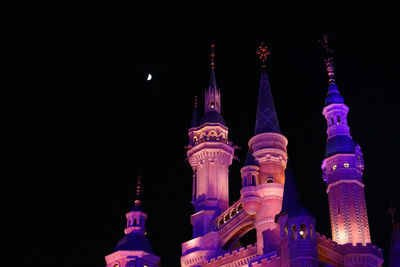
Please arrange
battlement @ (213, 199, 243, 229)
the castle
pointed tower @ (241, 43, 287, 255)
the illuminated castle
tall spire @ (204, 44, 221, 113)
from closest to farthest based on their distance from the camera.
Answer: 1. the illuminated castle
2. the castle
3. pointed tower @ (241, 43, 287, 255)
4. battlement @ (213, 199, 243, 229)
5. tall spire @ (204, 44, 221, 113)

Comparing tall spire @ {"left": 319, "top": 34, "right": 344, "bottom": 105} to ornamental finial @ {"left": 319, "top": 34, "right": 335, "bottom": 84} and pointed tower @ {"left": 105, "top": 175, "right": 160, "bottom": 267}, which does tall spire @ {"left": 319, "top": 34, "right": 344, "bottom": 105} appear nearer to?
ornamental finial @ {"left": 319, "top": 34, "right": 335, "bottom": 84}

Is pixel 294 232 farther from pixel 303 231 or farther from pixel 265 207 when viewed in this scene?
pixel 265 207

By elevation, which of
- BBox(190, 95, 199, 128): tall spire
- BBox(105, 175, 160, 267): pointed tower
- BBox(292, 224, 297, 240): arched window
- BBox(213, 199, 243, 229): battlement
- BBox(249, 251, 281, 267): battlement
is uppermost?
BBox(190, 95, 199, 128): tall spire

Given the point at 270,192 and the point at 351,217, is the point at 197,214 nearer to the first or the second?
the point at 270,192

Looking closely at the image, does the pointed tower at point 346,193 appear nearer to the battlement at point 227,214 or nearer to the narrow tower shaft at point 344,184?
the narrow tower shaft at point 344,184

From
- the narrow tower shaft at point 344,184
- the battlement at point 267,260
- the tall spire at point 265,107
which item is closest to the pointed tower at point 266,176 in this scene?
the tall spire at point 265,107

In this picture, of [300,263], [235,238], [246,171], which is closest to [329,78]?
[246,171]

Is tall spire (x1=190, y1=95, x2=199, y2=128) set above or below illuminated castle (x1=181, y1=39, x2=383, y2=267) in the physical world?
above

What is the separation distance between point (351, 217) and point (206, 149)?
14441mm

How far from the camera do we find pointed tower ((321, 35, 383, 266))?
3481cm

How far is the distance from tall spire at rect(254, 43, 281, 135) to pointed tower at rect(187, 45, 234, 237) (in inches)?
144

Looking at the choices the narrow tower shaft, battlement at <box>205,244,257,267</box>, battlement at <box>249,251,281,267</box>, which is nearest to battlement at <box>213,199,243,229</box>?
battlement at <box>205,244,257,267</box>

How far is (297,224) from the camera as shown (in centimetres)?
3186

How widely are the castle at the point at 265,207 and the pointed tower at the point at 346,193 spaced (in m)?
0.06
